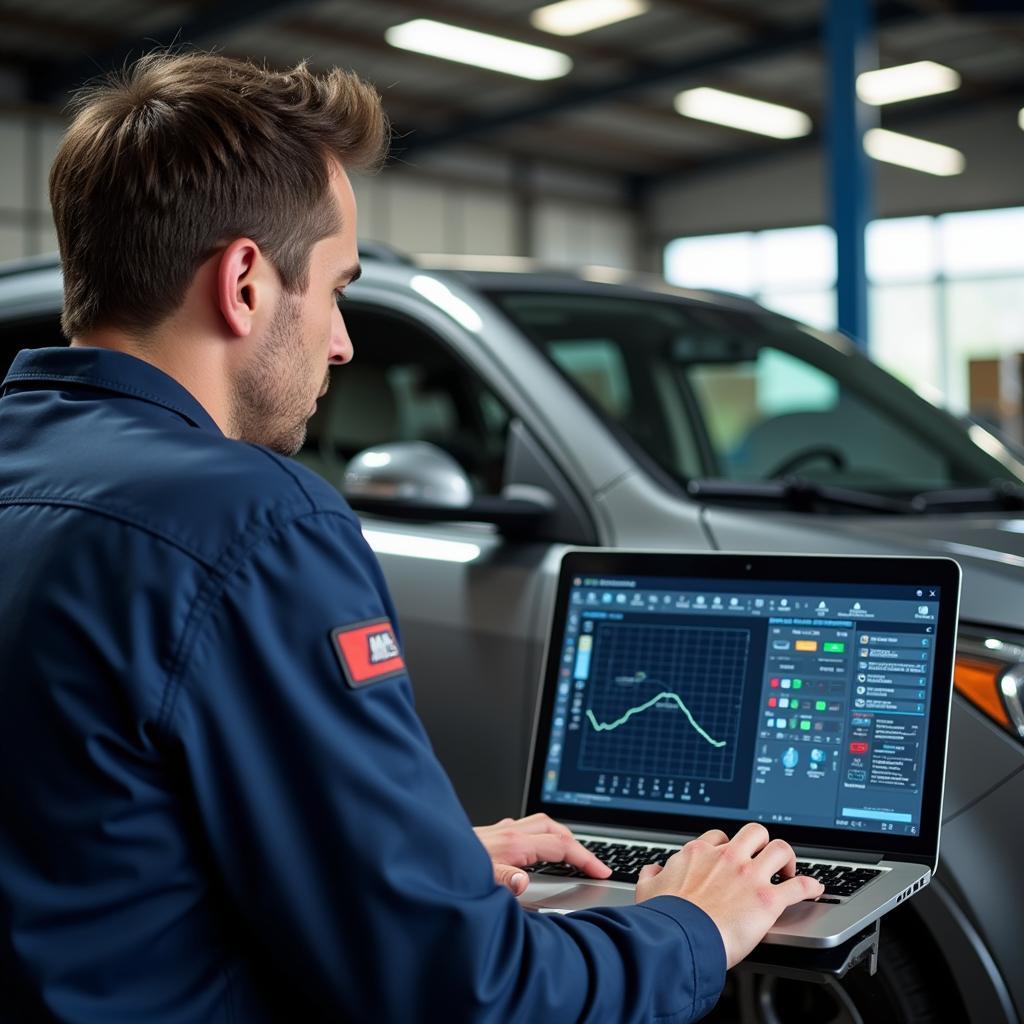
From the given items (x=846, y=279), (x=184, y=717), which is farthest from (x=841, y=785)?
(x=846, y=279)

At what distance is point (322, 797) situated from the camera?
3.52ft

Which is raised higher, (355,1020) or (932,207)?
(932,207)

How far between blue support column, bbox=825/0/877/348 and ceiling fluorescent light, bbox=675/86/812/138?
690 cm

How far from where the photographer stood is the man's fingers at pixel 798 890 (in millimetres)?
1403

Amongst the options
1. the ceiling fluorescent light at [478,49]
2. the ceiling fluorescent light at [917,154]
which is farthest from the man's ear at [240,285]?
the ceiling fluorescent light at [917,154]

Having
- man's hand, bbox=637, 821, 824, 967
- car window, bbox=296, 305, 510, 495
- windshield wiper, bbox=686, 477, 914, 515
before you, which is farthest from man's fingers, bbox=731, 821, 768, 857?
car window, bbox=296, 305, 510, 495

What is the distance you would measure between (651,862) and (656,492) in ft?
3.24

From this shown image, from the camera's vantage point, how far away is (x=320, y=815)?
1077 millimetres

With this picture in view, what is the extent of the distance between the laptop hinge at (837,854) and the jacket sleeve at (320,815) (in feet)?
2.06

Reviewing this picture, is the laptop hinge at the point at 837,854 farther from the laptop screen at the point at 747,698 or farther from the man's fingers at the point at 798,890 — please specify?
the man's fingers at the point at 798,890

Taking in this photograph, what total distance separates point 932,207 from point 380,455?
16.0m

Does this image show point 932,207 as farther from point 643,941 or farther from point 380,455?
point 643,941

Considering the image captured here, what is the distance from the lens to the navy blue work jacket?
107 cm

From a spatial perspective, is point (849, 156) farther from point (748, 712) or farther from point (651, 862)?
point (651, 862)
